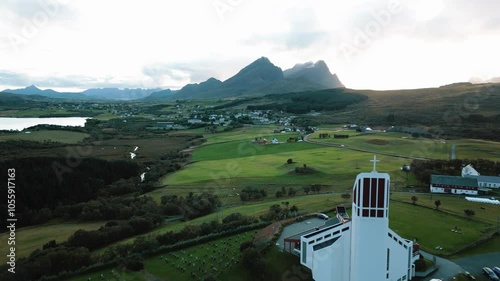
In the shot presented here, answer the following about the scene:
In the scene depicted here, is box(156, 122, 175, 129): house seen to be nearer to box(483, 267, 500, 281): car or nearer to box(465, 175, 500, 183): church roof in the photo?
box(465, 175, 500, 183): church roof

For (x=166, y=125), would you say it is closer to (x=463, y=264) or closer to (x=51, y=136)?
(x=51, y=136)

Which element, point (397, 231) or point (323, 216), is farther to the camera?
point (323, 216)

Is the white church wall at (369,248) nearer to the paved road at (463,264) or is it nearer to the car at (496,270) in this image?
the paved road at (463,264)

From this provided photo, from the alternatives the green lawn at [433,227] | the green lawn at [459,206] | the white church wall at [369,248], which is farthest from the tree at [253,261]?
the green lawn at [459,206]

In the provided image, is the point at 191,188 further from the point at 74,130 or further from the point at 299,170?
the point at 74,130

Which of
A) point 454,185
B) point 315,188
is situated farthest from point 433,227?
point 315,188

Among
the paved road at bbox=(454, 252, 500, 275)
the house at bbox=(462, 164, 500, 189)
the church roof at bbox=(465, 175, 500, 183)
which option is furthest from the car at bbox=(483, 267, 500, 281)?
the church roof at bbox=(465, 175, 500, 183)

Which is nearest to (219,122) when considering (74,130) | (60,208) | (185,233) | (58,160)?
(74,130)
